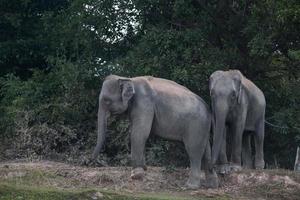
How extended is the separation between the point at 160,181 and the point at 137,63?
198 inches

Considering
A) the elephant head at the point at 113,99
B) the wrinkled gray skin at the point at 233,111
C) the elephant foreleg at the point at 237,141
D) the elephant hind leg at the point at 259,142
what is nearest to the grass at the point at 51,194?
the elephant head at the point at 113,99

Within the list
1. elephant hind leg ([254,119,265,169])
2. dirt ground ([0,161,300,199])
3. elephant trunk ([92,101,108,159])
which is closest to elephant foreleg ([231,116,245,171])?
dirt ground ([0,161,300,199])

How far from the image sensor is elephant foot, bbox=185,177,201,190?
11.3 m

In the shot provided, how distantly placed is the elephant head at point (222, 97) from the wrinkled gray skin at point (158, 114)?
0.16 metres

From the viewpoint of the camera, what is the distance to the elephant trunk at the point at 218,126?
37.6 feet

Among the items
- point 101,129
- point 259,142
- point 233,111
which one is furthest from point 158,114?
point 259,142

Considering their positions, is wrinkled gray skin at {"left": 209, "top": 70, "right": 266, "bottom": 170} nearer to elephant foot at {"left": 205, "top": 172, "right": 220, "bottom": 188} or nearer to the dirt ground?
elephant foot at {"left": 205, "top": 172, "right": 220, "bottom": 188}

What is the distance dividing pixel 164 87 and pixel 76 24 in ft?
20.0

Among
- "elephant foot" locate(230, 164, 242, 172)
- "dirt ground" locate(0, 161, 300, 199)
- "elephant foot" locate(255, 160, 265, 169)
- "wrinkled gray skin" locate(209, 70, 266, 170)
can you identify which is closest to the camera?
"dirt ground" locate(0, 161, 300, 199)

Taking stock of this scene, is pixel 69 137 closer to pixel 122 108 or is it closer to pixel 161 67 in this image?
pixel 161 67

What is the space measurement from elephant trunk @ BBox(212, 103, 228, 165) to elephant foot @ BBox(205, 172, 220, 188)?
0.66 ft

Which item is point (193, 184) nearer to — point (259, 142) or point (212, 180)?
point (212, 180)

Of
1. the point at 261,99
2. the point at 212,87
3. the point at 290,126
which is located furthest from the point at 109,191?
the point at 290,126

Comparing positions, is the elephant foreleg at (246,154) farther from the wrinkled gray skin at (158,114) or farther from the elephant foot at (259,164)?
the wrinkled gray skin at (158,114)
